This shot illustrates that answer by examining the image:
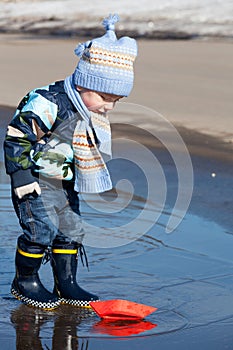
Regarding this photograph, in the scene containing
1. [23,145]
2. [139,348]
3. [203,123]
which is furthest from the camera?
[203,123]

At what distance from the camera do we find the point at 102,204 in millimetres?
6039

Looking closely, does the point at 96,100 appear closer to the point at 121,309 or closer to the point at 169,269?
the point at 121,309

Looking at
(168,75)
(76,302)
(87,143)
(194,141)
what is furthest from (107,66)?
(168,75)

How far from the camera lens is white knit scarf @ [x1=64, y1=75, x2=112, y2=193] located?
4180 mm

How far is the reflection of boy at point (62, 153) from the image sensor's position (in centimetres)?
411

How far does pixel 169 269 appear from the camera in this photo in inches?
189

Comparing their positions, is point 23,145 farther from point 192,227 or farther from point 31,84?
point 31,84

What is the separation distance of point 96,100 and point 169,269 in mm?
1098

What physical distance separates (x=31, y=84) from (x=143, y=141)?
278 cm

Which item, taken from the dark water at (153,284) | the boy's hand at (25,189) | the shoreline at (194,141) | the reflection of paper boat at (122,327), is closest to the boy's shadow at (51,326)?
the dark water at (153,284)

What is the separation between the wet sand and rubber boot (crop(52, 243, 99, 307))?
104 mm

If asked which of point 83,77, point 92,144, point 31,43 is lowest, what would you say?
point 31,43

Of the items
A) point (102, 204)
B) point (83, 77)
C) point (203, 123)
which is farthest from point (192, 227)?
point (203, 123)

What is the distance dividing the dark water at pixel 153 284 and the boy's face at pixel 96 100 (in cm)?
93
